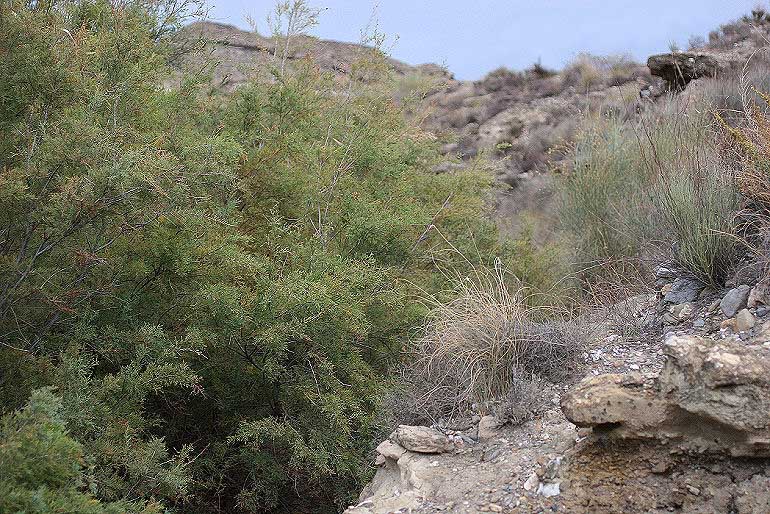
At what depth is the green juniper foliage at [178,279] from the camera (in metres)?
5.27

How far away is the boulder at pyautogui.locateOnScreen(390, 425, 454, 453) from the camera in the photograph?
5.45m

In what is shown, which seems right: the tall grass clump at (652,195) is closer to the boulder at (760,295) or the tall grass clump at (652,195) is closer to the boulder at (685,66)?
the boulder at (760,295)

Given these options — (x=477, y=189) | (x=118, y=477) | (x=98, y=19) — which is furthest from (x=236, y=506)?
(x=477, y=189)

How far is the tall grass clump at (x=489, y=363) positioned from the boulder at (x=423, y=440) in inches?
12.1

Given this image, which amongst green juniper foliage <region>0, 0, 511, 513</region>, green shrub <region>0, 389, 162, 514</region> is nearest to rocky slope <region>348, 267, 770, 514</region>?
green juniper foliage <region>0, 0, 511, 513</region>

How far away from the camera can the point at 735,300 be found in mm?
5738

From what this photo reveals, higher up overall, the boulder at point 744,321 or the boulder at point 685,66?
the boulder at point 685,66

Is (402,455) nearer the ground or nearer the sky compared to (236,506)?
nearer the sky

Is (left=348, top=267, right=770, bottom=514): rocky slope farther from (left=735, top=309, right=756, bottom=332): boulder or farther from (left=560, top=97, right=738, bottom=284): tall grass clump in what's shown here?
(left=560, top=97, right=738, bottom=284): tall grass clump

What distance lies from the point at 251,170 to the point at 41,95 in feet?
8.92

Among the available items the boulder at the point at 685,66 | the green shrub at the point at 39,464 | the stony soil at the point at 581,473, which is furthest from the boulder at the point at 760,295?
the boulder at the point at 685,66

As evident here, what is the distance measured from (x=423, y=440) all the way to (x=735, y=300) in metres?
2.34

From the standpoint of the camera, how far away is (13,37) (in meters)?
5.42

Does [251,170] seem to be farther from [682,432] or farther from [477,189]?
[682,432]
